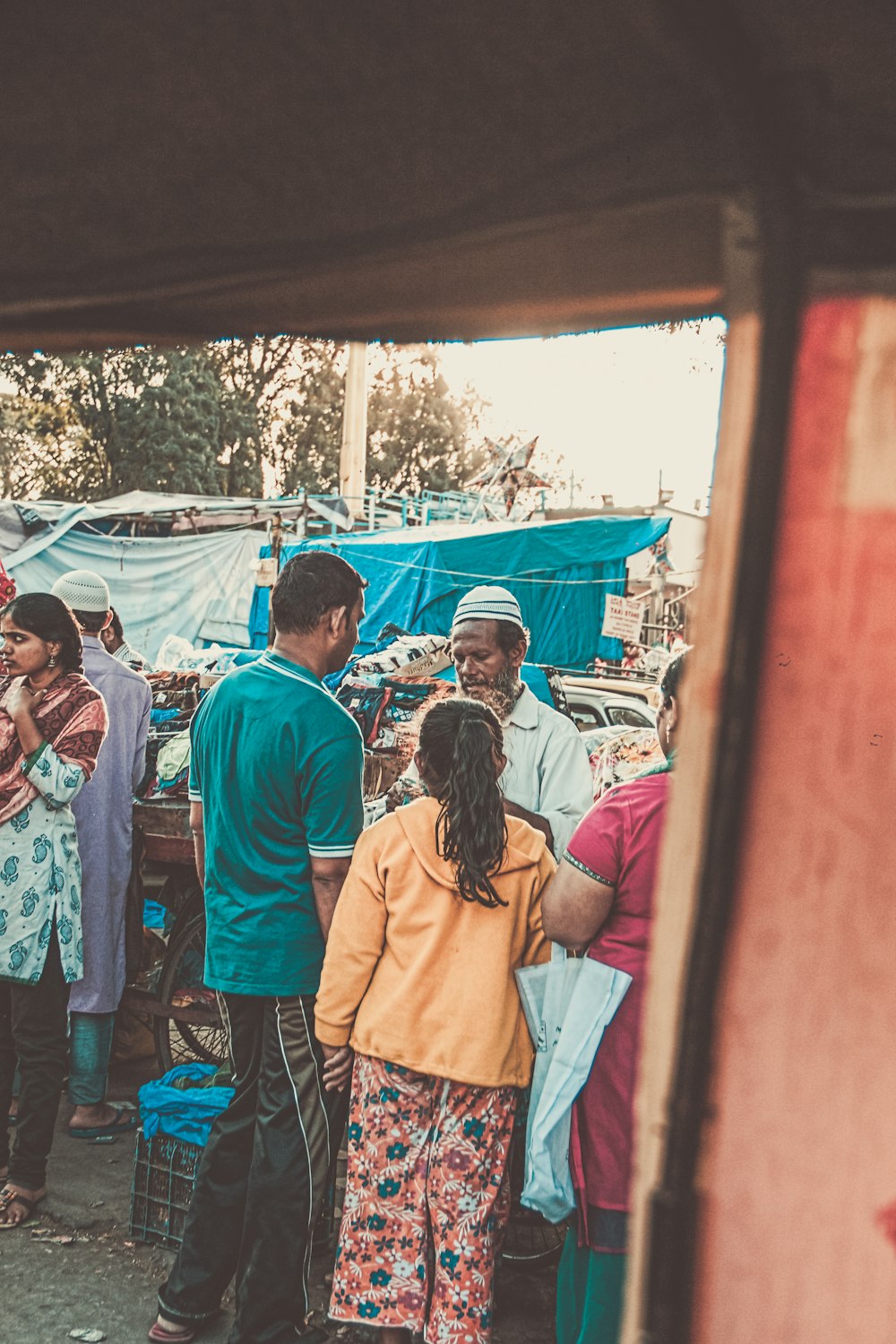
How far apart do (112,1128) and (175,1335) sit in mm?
1333

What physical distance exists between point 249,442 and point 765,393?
81.3 feet

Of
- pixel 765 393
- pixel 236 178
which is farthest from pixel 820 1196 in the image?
pixel 236 178

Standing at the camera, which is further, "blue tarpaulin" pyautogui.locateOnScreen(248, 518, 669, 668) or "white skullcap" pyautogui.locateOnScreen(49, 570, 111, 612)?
"blue tarpaulin" pyautogui.locateOnScreen(248, 518, 669, 668)

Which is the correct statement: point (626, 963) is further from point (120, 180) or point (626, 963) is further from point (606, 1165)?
point (120, 180)

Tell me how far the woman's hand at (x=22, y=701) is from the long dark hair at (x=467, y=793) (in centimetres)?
Answer: 146

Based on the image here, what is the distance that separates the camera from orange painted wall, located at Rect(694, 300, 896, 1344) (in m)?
0.91

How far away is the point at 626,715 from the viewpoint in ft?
28.3

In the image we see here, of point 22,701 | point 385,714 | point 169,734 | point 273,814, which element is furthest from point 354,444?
point 273,814

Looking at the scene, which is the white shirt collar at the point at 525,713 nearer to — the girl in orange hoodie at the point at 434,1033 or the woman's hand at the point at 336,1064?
the girl in orange hoodie at the point at 434,1033

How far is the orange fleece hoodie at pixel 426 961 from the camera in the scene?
8.54ft

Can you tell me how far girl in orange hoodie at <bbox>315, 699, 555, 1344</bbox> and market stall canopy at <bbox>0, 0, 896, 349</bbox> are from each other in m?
1.57

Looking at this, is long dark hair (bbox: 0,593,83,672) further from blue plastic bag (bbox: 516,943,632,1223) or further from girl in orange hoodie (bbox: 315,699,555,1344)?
blue plastic bag (bbox: 516,943,632,1223)

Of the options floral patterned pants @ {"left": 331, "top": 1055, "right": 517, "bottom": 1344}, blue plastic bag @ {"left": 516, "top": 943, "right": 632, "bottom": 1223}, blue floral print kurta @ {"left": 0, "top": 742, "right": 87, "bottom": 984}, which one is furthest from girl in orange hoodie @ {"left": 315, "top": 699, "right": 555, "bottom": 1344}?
blue floral print kurta @ {"left": 0, "top": 742, "right": 87, "bottom": 984}

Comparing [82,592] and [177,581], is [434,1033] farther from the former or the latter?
[177,581]
